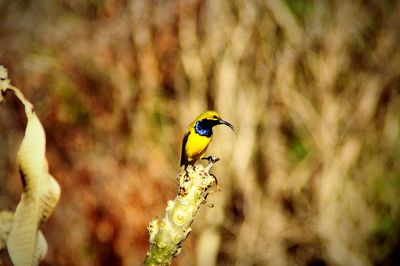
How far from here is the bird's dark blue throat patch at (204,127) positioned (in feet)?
12.4

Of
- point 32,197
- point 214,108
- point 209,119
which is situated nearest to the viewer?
point 32,197

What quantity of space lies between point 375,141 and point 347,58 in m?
1.29

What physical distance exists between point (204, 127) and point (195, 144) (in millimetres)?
145

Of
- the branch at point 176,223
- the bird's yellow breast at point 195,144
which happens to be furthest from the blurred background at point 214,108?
the branch at point 176,223

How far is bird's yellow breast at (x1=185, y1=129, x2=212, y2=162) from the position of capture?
3.75 metres

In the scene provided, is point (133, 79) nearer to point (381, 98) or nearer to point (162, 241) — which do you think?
point (381, 98)

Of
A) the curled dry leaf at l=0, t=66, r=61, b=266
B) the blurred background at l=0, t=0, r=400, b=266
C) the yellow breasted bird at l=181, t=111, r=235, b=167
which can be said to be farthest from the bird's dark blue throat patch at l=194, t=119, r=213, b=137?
the blurred background at l=0, t=0, r=400, b=266

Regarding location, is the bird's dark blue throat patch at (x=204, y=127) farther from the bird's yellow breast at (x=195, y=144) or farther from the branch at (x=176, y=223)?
the branch at (x=176, y=223)

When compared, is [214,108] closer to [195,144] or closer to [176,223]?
[195,144]

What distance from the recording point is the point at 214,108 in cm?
702

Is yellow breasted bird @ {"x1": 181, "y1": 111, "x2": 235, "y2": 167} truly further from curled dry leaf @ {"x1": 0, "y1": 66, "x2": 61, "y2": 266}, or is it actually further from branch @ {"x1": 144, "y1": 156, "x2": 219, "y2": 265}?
curled dry leaf @ {"x1": 0, "y1": 66, "x2": 61, "y2": 266}

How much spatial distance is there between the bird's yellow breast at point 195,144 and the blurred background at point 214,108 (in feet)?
9.75

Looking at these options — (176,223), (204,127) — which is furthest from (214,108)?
(176,223)

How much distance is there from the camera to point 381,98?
7.71 meters
